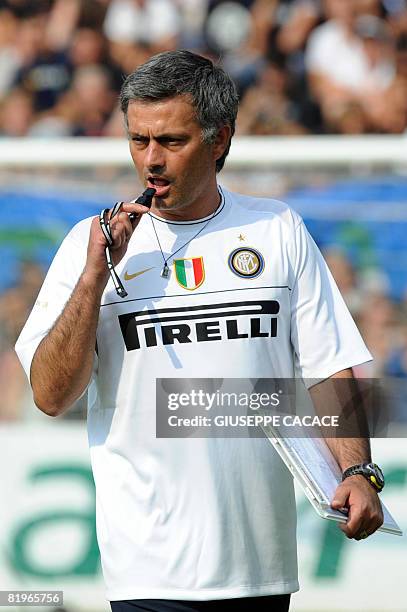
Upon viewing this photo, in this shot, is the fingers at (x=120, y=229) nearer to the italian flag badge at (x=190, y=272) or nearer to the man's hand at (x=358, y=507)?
the italian flag badge at (x=190, y=272)

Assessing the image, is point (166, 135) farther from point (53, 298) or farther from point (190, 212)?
point (53, 298)

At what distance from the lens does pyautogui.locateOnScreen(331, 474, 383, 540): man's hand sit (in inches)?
101

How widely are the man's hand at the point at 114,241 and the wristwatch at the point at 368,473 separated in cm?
78

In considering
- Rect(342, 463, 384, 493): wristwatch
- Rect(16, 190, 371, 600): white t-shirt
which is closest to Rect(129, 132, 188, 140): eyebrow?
Rect(16, 190, 371, 600): white t-shirt

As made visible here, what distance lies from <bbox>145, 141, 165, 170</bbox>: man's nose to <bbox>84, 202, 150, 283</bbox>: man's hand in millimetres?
186

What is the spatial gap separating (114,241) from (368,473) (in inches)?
33.8

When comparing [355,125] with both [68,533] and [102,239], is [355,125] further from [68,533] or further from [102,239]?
[102,239]

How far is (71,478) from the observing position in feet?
18.0

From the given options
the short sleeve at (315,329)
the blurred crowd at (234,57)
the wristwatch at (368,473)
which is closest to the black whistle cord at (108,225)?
the short sleeve at (315,329)

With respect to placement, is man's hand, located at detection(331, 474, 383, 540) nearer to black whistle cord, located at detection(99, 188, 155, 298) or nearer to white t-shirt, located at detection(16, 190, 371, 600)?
white t-shirt, located at detection(16, 190, 371, 600)

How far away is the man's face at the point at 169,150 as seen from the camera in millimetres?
2789

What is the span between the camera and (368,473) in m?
2.71

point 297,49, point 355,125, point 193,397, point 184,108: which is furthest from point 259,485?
point 297,49

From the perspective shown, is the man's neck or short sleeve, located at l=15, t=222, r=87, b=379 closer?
short sleeve, located at l=15, t=222, r=87, b=379
